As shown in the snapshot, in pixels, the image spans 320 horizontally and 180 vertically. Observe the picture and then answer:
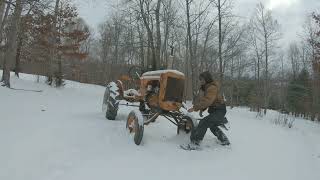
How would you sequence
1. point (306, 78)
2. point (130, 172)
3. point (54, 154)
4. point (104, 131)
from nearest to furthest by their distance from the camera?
point (130, 172) < point (54, 154) < point (104, 131) < point (306, 78)

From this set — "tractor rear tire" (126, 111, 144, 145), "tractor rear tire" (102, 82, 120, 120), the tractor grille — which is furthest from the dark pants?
"tractor rear tire" (102, 82, 120, 120)

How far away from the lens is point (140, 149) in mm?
7574

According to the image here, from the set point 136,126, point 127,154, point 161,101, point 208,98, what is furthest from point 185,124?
point 127,154

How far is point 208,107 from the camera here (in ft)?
26.8

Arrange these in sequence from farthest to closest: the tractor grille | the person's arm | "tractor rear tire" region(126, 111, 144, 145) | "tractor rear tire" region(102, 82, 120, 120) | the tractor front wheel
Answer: "tractor rear tire" region(102, 82, 120, 120), the tractor front wheel, the tractor grille, the person's arm, "tractor rear tire" region(126, 111, 144, 145)

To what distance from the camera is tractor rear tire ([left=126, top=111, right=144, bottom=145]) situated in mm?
7816

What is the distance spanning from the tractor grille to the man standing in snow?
60cm

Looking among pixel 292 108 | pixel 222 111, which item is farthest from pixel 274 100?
pixel 222 111

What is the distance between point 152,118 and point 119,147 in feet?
3.86

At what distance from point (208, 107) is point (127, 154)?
78.0 inches

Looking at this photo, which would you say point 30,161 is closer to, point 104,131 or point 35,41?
point 104,131

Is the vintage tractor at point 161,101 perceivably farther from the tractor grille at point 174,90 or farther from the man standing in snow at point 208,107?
the man standing in snow at point 208,107

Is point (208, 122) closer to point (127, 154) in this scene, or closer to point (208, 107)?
point (208, 107)

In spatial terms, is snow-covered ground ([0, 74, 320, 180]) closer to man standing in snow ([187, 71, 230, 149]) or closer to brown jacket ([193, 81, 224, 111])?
man standing in snow ([187, 71, 230, 149])
